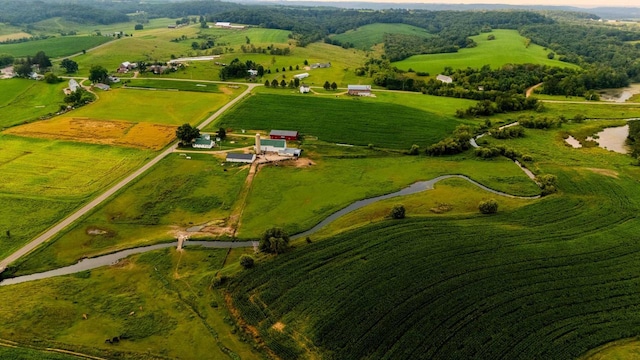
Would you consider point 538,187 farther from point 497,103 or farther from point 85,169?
point 85,169

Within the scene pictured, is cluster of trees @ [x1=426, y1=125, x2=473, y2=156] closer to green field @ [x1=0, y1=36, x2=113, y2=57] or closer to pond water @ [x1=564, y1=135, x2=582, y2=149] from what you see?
pond water @ [x1=564, y1=135, x2=582, y2=149]

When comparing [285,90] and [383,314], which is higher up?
[285,90]

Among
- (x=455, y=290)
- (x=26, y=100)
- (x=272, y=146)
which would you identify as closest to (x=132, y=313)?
(x=455, y=290)

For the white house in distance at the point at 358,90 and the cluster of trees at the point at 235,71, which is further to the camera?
the cluster of trees at the point at 235,71

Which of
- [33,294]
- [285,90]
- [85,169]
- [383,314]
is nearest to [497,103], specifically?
[285,90]

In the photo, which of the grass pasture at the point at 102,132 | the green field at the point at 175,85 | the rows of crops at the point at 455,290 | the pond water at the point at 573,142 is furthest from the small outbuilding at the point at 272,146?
the pond water at the point at 573,142

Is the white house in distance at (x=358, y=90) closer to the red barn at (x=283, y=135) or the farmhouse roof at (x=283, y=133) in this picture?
the farmhouse roof at (x=283, y=133)

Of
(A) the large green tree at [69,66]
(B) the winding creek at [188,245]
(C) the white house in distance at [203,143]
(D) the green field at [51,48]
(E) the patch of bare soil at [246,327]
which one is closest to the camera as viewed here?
(E) the patch of bare soil at [246,327]

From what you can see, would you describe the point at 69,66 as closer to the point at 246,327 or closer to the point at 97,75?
the point at 97,75
